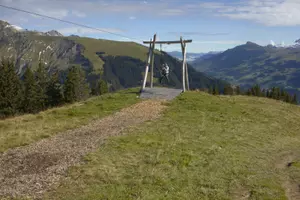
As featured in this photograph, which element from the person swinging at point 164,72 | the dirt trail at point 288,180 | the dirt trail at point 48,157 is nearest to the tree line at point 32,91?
the person swinging at point 164,72

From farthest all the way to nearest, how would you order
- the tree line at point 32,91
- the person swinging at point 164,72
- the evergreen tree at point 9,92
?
the tree line at point 32,91, the evergreen tree at point 9,92, the person swinging at point 164,72

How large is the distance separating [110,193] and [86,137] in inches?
361

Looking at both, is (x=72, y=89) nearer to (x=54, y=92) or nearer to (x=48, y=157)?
(x=54, y=92)

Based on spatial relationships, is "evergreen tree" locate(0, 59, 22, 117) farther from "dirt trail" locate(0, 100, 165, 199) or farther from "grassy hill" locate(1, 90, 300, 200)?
"dirt trail" locate(0, 100, 165, 199)

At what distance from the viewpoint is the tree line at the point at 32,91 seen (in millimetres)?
75562

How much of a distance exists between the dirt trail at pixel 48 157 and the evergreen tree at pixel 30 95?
205ft

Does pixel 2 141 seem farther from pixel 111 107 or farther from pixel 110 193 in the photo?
pixel 111 107

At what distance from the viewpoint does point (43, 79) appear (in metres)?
92.3

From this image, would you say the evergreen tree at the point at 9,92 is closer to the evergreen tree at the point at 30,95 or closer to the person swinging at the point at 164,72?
the evergreen tree at the point at 30,95

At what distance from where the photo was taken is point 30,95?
274 feet

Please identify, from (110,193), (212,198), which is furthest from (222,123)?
(110,193)

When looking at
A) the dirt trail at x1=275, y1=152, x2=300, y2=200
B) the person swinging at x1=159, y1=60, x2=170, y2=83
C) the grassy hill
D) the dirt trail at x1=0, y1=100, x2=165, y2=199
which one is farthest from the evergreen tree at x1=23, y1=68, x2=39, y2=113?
the dirt trail at x1=275, y1=152, x2=300, y2=200

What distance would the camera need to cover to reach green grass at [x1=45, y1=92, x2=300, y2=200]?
44.3 feet

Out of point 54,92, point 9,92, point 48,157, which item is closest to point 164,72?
point 48,157
